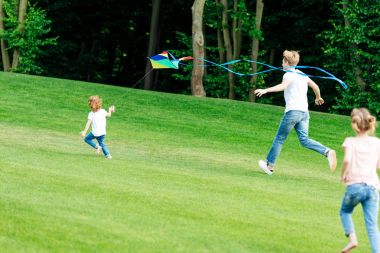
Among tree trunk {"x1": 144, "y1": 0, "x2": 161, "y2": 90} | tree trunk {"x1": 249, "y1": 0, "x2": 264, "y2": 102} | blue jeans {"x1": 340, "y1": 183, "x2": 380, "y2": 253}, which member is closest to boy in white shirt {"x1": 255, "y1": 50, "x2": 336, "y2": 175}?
blue jeans {"x1": 340, "y1": 183, "x2": 380, "y2": 253}

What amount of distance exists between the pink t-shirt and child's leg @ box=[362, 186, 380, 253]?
98mm

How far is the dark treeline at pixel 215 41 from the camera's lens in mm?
37250

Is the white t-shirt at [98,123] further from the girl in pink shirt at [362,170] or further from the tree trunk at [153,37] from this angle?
the tree trunk at [153,37]

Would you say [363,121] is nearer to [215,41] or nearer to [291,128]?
[291,128]

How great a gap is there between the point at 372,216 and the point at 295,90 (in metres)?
6.71

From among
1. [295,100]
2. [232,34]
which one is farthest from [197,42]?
[295,100]

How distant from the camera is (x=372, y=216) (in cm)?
893

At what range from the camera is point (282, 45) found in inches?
1842

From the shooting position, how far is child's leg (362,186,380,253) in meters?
8.84

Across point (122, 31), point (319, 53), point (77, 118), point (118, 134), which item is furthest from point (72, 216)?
point (122, 31)

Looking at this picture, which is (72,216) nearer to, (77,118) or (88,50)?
(77,118)

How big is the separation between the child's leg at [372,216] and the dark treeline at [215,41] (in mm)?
27503

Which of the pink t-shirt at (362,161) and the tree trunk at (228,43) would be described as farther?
the tree trunk at (228,43)

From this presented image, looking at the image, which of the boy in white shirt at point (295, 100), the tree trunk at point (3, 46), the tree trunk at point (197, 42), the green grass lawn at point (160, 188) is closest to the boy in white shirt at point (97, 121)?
the green grass lawn at point (160, 188)
